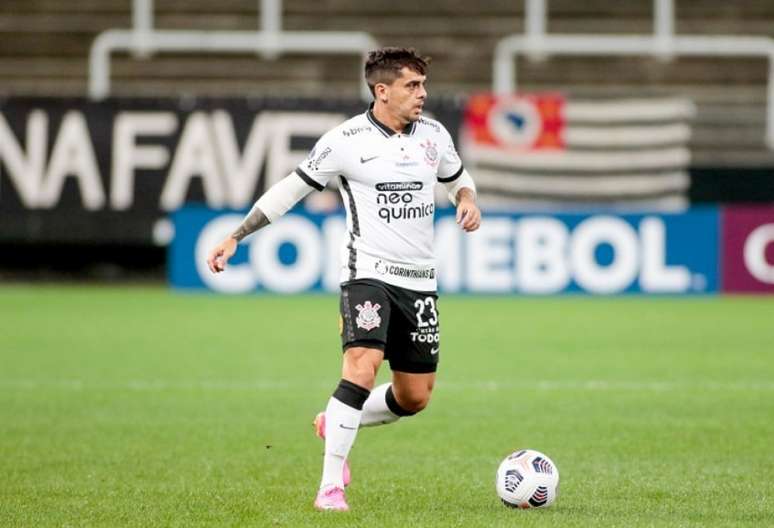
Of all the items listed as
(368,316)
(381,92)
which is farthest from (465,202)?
(368,316)

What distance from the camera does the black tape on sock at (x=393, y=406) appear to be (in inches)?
290

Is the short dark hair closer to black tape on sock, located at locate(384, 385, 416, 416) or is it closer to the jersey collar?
the jersey collar

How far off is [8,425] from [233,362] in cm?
376

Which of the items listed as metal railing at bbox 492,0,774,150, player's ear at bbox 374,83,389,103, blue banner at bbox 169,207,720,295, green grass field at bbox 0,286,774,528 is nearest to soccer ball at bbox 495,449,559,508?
green grass field at bbox 0,286,774,528

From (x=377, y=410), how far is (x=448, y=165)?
1206 mm

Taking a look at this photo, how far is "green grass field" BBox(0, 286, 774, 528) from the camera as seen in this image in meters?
6.76

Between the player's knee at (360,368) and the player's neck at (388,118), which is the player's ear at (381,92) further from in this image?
the player's knee at (360,368)

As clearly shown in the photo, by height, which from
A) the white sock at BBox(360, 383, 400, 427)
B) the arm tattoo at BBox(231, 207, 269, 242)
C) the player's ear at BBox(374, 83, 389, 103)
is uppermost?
the player's ear at BBox(374, 83, 389, 103)

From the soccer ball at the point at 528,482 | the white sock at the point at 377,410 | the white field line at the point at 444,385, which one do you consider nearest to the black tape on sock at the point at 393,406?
the white sock at the point at 377,410

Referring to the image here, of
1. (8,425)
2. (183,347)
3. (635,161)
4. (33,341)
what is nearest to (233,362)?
(183,347)

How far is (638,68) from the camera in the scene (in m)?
23.4

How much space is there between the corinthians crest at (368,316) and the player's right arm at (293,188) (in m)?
0.61

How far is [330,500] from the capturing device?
6590mm

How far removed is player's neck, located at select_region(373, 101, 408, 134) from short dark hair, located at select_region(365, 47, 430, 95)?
0.11m
